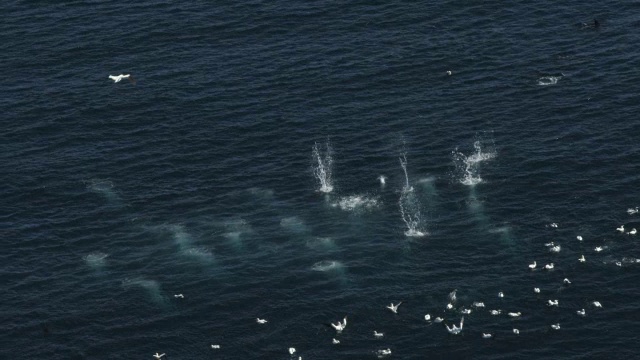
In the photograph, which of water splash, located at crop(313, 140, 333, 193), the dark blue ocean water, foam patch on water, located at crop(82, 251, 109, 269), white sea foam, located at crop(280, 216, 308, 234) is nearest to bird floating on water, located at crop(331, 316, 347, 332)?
the dark blue ocean water

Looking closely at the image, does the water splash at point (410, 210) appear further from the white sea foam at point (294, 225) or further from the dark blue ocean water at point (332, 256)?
the white sea foam at point (294, 225)

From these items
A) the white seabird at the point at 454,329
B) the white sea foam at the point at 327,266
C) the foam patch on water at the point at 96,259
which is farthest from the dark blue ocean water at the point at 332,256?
the white seabird at the point at 454,329

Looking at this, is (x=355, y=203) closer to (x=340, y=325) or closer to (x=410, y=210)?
(x=410, y=210)

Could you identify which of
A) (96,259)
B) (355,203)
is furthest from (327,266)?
A: (96,259)

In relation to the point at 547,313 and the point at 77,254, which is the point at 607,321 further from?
the point at 77,254

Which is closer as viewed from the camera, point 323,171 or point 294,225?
point 294,225

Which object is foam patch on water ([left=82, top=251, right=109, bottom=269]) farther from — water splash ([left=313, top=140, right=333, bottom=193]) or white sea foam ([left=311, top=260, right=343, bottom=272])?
water splash ([left=313, top=140, right=333, bottom=193])

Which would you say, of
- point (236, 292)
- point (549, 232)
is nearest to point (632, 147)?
point (549, 232)
